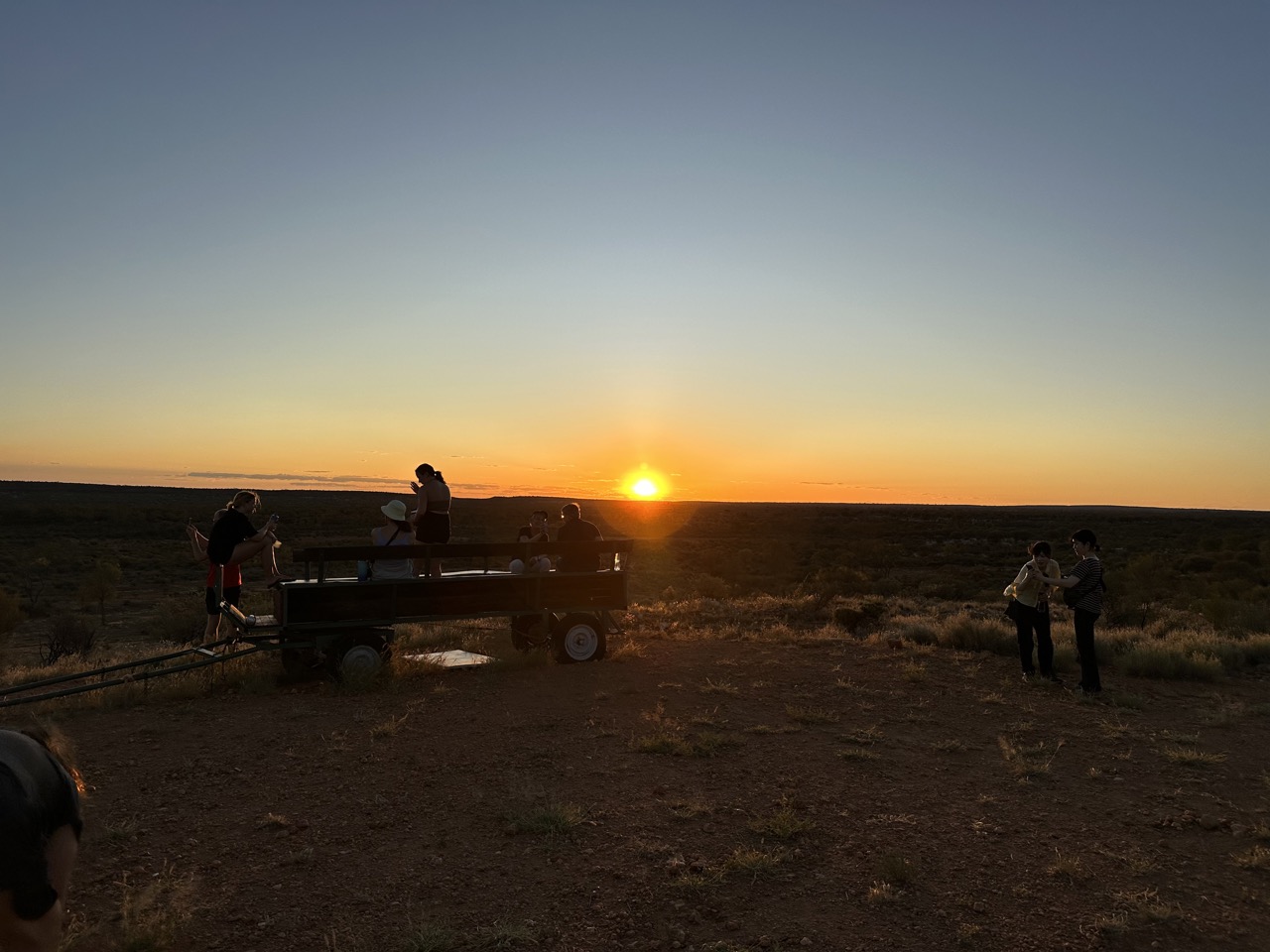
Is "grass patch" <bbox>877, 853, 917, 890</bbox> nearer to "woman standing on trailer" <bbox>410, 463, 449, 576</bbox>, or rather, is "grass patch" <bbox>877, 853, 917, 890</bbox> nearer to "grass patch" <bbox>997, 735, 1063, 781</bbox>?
"grass patch" <bbox>997, 735, 1063, 781</bbox>

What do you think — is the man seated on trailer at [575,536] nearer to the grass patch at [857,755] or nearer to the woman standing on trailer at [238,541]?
the woman standing on trailer at [238,541]

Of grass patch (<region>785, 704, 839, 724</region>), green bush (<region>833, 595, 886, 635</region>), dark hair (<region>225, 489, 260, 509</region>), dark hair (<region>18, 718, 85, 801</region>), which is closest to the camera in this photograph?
dark hair (<region>18, 718, 85, 801</region>)

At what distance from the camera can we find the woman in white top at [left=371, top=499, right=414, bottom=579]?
9844 mm

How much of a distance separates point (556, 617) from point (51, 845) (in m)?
9.59

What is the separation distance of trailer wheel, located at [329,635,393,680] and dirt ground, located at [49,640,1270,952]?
1.26 ft

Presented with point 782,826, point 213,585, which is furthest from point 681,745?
point 213,585

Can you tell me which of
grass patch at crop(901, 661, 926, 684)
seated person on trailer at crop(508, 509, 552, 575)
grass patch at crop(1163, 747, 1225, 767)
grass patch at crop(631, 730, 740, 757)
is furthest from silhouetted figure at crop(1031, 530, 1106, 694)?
seated person on trailer at crop(508, 509, 552, 575)

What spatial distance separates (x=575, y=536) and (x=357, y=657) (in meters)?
3.16

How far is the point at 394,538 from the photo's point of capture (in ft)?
33.4

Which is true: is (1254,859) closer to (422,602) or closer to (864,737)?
(864,737)

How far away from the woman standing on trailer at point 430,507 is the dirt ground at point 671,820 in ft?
5.93

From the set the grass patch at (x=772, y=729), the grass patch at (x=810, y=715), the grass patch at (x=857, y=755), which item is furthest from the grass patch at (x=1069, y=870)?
the grass patch at (x=810, y=715)

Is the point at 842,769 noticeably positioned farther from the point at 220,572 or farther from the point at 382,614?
the point at 220,572

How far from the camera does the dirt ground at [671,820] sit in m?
4.60
